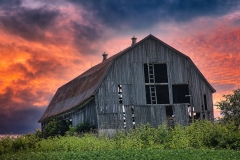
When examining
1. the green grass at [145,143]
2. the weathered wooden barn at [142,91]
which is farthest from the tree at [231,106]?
the green grass at [145,143]

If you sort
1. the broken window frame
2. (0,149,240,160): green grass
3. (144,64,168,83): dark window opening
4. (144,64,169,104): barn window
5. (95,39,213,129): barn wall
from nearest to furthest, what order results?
(0,149,240,160): green grass
(95,39,213,129): barn wall
(144,64,169,104): barn window
(144,64,168,83): dark window opening
the broken window frame

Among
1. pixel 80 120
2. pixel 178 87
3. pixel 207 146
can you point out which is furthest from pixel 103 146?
pixel 178 87

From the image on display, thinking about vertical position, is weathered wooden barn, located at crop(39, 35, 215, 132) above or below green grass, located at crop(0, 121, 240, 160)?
above

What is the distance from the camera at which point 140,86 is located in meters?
33.2

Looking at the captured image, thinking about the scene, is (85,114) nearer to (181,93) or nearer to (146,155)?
(181,93)

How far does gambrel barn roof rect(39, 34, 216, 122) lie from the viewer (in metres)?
33.0

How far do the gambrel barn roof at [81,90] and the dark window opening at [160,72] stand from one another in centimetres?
195

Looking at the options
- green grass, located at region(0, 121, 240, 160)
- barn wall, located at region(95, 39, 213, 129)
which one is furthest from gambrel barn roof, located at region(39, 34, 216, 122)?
green grass, located at region(0, 121, 240, 160)

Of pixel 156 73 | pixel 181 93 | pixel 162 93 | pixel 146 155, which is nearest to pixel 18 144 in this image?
pixel 146 155

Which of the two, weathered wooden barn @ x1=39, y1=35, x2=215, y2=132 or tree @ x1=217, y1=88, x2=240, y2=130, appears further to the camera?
tree @ x1=217, y1=88, x2=240, y2=130

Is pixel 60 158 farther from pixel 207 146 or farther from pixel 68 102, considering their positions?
pixel 68 102

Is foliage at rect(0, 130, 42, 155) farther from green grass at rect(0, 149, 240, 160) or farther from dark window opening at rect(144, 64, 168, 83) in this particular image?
dark window opening at rect(144, 64, 168, 83)

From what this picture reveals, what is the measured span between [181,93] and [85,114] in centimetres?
895

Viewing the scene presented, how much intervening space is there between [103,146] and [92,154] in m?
3.86
